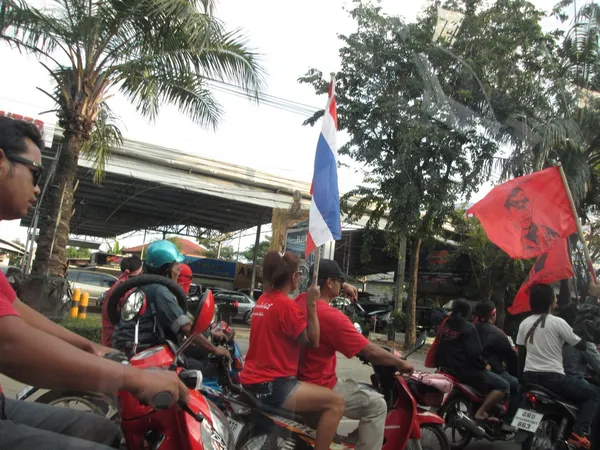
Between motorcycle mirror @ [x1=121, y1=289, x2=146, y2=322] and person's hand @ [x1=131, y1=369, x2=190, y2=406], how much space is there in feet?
5.64

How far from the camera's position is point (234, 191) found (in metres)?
15.9

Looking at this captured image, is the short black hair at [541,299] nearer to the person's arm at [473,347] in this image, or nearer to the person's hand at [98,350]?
the person's arm at [473,347]

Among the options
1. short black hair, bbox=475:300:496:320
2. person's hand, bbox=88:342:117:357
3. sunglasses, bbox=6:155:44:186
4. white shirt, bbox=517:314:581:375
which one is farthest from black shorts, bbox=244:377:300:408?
short black hair, bbox=475:300:496:320

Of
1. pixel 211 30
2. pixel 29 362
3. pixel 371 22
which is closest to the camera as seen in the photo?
pixel 29 362

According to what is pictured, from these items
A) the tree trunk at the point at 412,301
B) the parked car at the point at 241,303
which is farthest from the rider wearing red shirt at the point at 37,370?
the parked car at the point at 241,303

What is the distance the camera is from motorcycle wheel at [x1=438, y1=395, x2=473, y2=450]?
4.91 meters

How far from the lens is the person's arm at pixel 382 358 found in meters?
3.34

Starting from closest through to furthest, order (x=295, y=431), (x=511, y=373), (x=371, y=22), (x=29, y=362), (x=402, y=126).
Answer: (x=29, y=362)
(x=295, y=431)
(x=511, y=373)
(x=402, y=126)
(x=371, y=22)

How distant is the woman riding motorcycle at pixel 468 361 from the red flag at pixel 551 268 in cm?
134

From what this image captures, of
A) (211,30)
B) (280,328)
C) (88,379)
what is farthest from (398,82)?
(88,379)

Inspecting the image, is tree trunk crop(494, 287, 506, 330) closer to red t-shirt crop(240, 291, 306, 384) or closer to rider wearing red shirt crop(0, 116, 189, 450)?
red t-shirt crop(240, 291, 306, 384)

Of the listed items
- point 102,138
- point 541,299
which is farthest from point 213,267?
point 541,299

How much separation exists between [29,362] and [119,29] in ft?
26.2

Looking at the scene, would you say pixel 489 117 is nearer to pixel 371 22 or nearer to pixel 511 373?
pixel 371 22
